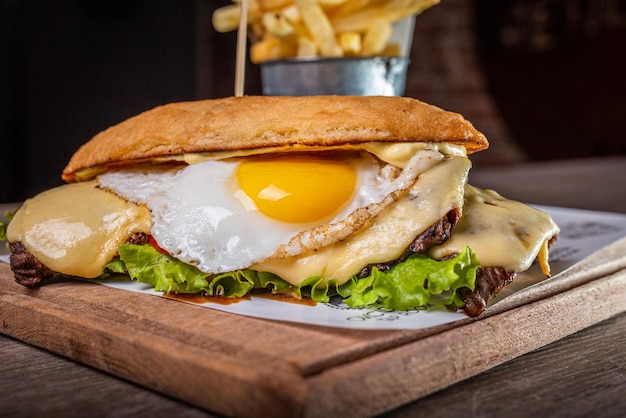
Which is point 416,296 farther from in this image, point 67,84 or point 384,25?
point 67,84

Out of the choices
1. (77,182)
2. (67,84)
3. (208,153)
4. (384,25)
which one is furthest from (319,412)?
(67,84)

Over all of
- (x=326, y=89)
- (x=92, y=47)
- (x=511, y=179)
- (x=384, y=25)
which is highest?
(x=384, y=25)

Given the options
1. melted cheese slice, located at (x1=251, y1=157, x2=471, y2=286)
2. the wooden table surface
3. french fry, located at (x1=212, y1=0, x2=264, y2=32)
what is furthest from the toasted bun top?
french fry, located at (x1=212, y1=0, x2=264, y2=32)

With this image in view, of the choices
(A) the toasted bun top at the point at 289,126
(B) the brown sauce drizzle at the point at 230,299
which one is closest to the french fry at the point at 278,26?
(A) the toasted bun top at the point at 289,126

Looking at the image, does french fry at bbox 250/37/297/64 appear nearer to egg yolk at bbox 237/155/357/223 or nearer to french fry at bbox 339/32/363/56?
french fry at bbox 339/32/363/56

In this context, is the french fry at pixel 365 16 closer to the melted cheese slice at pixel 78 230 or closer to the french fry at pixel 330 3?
the french fry at pixel 330 3

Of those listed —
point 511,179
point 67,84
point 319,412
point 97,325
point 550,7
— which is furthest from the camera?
point 550,7

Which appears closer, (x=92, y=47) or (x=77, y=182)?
(x=77, y=182)
